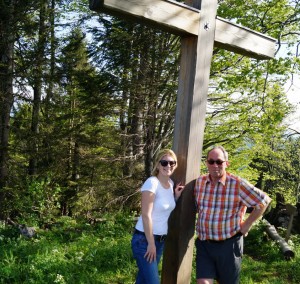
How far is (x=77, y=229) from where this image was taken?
7.85m

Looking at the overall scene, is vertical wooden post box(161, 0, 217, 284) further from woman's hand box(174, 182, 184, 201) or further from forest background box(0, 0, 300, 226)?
forest background box(0, 0, 300, 226)

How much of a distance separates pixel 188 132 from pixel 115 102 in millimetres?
9152

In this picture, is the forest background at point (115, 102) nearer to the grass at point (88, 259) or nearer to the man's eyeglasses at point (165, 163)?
the grass at point (88, 259)

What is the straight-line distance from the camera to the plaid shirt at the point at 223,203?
11.0 feet

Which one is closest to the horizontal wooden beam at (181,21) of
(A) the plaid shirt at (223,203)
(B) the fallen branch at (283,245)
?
(A) the plaid shirt at (223,203)

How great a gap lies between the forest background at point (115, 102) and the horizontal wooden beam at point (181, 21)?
578 centimetres

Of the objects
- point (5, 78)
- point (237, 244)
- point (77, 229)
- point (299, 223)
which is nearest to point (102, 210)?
point (77, 229)

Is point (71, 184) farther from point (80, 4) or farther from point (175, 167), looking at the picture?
point (175, 167)

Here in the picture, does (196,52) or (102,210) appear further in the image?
(102,210)

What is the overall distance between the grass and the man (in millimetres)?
1887

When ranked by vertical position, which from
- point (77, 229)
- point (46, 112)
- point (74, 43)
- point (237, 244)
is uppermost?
point (74, 43)

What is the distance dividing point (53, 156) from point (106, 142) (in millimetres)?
2259

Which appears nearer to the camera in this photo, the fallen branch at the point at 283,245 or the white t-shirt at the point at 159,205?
the white t-shirt at the point at 159,205

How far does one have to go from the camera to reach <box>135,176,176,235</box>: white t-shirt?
10.5 ft
